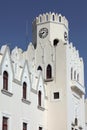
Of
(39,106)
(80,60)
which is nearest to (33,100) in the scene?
(39,106)

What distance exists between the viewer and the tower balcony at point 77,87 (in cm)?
4544

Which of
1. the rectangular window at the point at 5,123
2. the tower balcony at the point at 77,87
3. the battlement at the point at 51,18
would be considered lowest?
the rectangular window at the point at 5,123

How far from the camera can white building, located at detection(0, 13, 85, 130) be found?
118 ft

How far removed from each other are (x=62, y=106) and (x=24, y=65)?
6866 mm

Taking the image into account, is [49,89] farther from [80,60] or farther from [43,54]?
[80,60]

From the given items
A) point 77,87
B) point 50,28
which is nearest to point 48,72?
point 77,87

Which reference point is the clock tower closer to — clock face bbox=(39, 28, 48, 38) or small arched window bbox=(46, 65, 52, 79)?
clock face bbox=(39, 28, 48, 38)

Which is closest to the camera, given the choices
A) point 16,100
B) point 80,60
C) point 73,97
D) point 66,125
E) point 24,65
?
point 16,100

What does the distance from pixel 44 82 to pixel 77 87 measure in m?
4.07

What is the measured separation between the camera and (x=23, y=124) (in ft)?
125

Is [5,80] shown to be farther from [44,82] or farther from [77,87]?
[77,87]

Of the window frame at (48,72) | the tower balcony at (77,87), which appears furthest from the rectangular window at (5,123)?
the tower balcony at (77,87)

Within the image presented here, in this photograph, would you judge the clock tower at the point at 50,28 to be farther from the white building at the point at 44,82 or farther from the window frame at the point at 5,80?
the window frame at the point at 5,80

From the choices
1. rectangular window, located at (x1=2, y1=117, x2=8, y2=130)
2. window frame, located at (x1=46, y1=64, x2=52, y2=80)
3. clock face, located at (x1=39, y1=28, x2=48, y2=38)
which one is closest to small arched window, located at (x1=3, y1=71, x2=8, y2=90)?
rectangular window, located at (x1=2, y1=117, x2=8, y2=130)
